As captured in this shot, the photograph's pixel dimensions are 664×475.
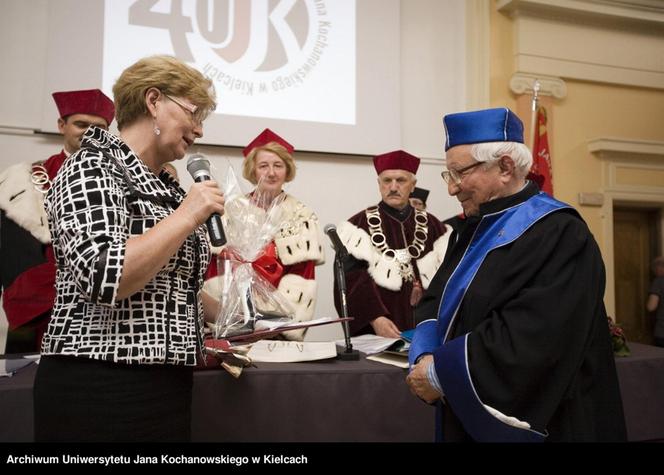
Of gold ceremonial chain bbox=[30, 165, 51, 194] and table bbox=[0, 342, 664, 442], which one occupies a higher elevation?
gold ceremonial chain bbox=[30, 165, 51, 194]

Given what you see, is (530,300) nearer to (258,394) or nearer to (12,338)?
(258,394)

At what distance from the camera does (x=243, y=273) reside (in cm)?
193

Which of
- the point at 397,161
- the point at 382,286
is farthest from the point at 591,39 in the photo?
the point at 382,286

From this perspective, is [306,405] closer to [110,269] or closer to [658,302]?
[110,269]

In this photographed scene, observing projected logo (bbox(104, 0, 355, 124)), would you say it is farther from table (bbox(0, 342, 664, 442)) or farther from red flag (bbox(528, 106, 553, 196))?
table (bbox(0, 342, 664, 442))

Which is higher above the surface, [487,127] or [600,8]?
[600,8]

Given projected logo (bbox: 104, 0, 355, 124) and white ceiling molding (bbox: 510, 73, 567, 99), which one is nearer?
projected logo (bbox: 104, 0, 355, 124)

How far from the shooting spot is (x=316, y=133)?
5176 mm

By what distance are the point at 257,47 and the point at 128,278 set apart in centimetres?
430

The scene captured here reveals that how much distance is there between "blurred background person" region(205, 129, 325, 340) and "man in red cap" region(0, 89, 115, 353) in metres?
0.88

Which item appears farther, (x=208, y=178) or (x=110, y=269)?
(x=208, y=178)

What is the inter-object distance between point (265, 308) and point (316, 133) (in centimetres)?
343

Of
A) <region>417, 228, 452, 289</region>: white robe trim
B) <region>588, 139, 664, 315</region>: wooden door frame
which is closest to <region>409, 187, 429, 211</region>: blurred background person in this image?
<region>417, 228, 452, 289</region>: white robe trim

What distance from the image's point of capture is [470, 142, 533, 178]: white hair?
160 cm
